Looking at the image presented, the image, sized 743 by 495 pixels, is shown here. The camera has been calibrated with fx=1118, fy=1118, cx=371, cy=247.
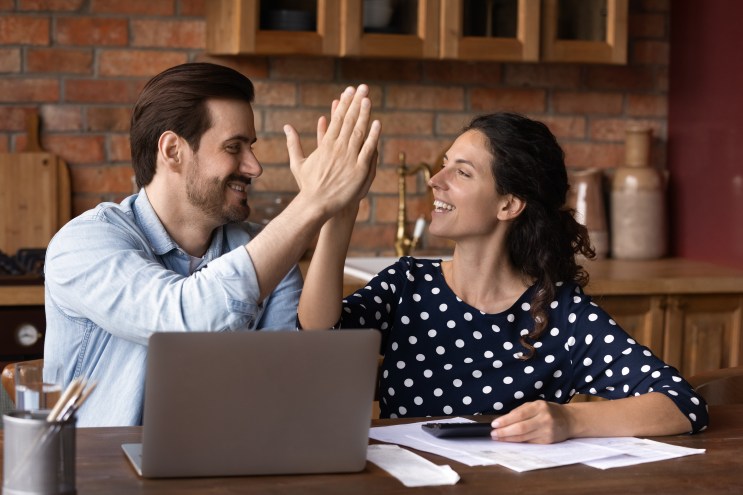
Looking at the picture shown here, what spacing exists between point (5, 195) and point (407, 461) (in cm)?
233

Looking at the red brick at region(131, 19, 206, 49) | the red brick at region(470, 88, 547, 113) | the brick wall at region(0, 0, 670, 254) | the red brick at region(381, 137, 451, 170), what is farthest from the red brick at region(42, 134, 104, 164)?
the red brick at region(470, 88, 547, 113)

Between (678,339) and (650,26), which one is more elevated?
(650,26)

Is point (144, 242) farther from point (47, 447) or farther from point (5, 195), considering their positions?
point (5, 195)

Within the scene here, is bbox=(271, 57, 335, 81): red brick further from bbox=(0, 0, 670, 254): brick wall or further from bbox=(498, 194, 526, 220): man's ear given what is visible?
bbox=(498, 194, 526, 220): man's ear

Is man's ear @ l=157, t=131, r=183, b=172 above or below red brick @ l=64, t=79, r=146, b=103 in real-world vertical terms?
below

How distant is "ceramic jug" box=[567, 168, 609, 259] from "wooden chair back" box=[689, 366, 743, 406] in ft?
5.37

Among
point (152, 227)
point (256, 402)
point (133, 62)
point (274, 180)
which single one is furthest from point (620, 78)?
point (256, 402)

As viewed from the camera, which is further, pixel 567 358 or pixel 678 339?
pixel 678 339

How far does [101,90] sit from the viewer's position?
3.63m

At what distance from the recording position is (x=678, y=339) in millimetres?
3449

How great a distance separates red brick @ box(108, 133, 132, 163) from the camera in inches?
144

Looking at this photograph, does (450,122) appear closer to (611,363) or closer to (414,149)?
(414,149)

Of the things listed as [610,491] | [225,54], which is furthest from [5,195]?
[610,491]

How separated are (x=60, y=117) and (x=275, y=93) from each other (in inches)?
27.9
